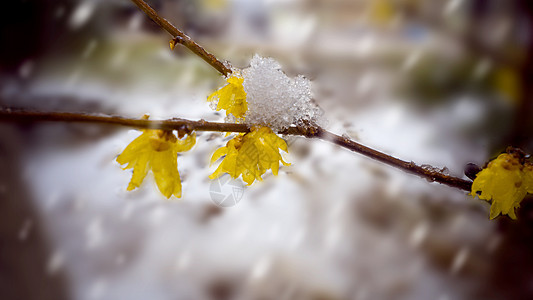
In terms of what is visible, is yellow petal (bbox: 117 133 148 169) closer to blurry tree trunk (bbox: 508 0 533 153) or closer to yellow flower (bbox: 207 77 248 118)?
yellow flower (bbox: 207 77 248 118)

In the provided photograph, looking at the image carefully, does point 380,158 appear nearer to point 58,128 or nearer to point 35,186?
point 35,186

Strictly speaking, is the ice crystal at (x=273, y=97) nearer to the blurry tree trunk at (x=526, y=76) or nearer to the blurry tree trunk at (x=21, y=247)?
the blurry tree trunk at (x=21, y=247)

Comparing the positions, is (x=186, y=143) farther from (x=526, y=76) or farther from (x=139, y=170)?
(x=526, y=76)

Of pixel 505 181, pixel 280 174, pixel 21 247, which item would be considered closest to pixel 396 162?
pixel 505 181

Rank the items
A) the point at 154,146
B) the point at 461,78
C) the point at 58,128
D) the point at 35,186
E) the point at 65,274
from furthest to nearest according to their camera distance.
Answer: the point at 461,78
the point at 58,128
the point at 35,186
the point at 65,274
the point at 154,146

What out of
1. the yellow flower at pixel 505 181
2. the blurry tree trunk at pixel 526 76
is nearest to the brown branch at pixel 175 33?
the yellow flower at pixel 505 181

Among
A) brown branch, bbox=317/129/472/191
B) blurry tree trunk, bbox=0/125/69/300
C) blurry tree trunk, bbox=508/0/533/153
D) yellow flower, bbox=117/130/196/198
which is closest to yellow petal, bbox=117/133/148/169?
yellow flower, bbox=117/130/196/198

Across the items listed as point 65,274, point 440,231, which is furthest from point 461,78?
point 65,274
